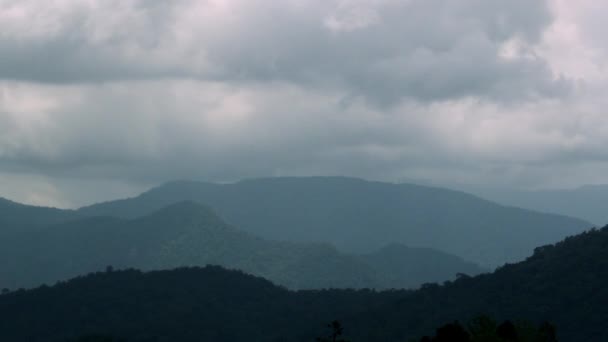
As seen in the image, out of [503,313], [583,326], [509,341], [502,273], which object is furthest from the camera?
[502,273]

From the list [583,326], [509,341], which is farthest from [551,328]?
[583,326]

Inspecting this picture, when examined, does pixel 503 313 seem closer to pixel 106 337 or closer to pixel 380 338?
pixel 380 338

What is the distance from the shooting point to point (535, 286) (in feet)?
601

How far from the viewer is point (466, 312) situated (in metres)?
180

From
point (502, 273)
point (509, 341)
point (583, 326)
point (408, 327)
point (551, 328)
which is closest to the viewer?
point (509, 341)

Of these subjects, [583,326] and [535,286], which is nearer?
[583,326]

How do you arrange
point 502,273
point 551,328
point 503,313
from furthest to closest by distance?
point 502,273
point 503,313
point 551,328

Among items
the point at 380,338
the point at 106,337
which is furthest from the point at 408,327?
the point at 106,337

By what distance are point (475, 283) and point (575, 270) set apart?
66.1ft

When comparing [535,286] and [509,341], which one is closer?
[509,341]

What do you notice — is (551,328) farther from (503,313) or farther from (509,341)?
(503,313)

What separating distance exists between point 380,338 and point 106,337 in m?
49.7

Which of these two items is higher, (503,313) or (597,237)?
(597,237)

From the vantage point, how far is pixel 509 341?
74.4 metres
